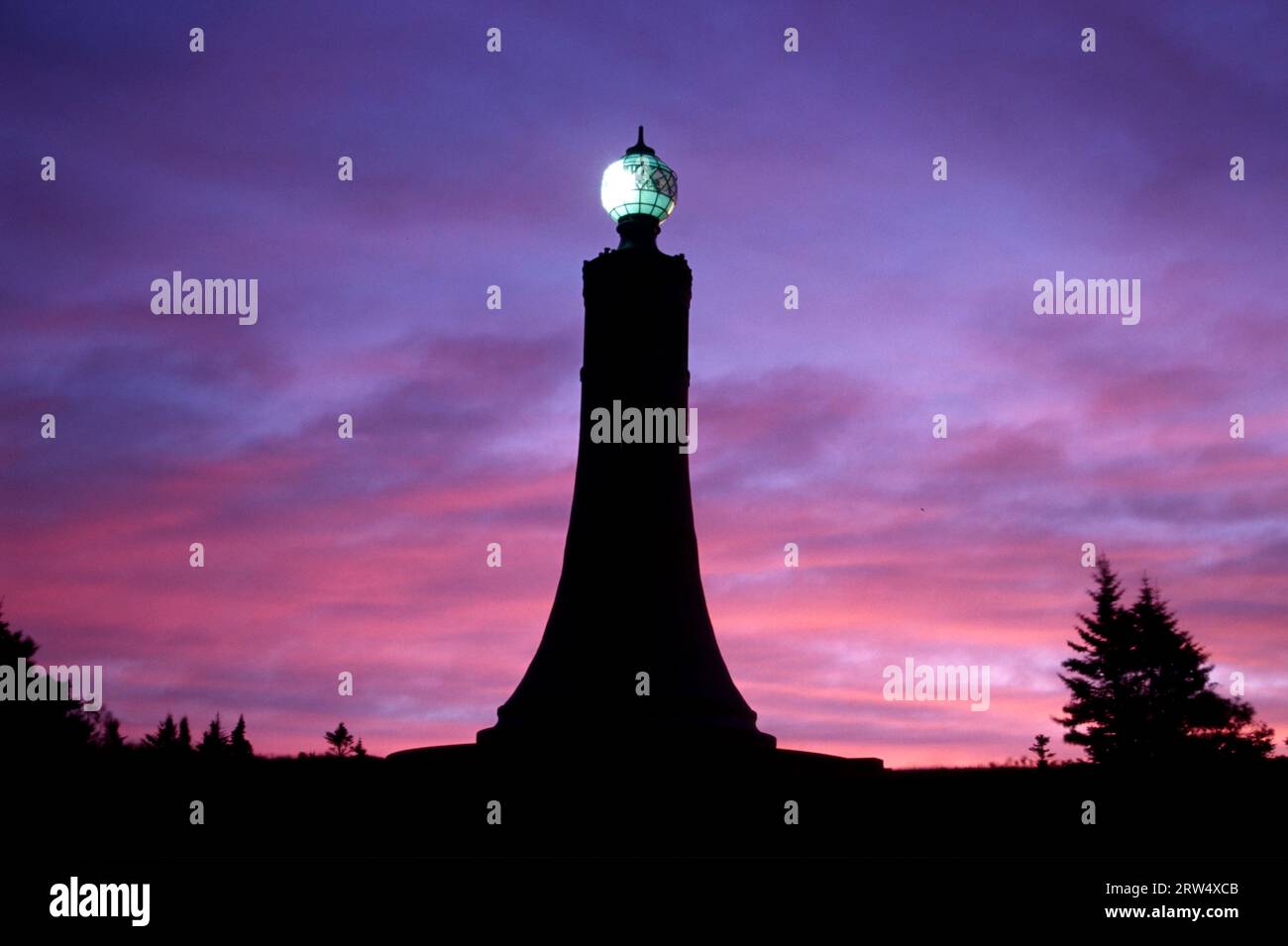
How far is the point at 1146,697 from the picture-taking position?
41844mm

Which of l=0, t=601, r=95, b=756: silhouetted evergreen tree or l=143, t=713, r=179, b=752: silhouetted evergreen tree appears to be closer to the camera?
l=0, t=601, r=95, b=756: silhouetted evergreen tree

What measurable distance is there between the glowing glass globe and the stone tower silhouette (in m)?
0.04

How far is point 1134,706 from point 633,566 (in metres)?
23.9

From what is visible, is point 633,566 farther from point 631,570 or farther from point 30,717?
point 30,717

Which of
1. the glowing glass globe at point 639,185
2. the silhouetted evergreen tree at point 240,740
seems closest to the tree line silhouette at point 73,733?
the silhouetted evergreen tree at point 240,740

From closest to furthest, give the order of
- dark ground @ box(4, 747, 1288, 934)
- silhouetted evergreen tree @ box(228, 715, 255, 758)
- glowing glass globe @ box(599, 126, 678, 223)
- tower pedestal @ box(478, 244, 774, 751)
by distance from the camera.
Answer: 1. dark ground @ box(4, 747, 1288, 934)
2. tower pedestal @ box(478, 244, 774, 751)
3. glowing glass globe @ box(599, 126, 678, 223)
4. silhouetted evergreen tree @ box(228, 715, 255, 758)

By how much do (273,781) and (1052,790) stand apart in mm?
15350

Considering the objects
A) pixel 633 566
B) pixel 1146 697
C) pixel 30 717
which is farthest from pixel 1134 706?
pixel 30 717

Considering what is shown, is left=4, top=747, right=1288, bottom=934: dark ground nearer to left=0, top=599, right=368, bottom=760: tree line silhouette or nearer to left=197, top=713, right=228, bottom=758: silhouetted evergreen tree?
left=0, top=599, right=368, bottom=760: tree line silhouette

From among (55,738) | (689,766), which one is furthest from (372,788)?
(55,738)

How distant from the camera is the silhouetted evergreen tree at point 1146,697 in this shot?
132 feet

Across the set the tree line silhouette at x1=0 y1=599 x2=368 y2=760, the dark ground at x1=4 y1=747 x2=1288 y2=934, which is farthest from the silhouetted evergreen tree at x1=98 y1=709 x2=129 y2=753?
the dark ground at x1=4 y1=747 x2=1288 y2=934

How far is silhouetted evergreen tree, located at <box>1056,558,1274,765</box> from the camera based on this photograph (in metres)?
40.2
